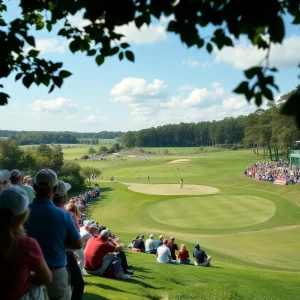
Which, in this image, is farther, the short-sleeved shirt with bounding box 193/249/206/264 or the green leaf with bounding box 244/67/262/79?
the short-sleeved shirt with bounding box 193/249/206/264

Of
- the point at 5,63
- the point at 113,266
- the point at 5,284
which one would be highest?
A: the point at 5,63

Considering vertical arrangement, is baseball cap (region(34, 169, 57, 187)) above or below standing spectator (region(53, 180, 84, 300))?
above

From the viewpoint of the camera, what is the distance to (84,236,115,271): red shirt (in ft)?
28.4

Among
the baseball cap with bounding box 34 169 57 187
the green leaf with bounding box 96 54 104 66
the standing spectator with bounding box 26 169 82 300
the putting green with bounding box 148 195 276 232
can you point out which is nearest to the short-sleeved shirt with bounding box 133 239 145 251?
the putting green with bounding box 148 195 276 232

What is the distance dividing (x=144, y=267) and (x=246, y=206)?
78.5 ft

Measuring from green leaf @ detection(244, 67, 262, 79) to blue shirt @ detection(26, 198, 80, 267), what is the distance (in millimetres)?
2873

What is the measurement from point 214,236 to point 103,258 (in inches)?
658

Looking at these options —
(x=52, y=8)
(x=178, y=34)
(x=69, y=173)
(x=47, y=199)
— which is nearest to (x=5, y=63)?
(x=52, y=8)

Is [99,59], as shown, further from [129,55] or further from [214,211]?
[214,211]

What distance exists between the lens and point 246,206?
33.8 meters

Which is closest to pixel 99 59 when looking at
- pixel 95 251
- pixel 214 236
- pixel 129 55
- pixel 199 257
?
pixel 129 55

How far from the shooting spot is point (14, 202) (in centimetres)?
348

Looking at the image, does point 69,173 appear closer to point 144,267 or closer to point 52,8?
point 144,267

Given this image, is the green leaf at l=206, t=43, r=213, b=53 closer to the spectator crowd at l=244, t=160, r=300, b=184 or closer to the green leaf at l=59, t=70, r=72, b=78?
the green leaf at l=59, t=70, r=72, b=78
